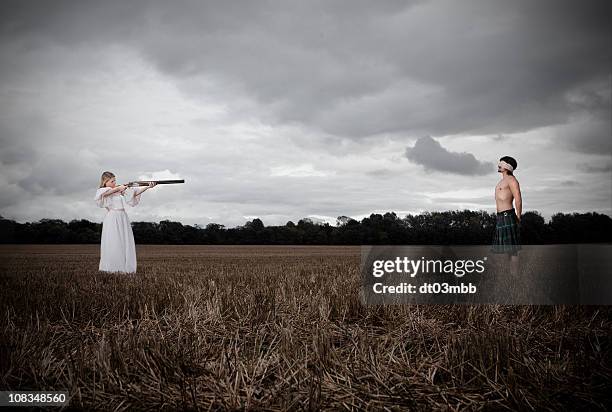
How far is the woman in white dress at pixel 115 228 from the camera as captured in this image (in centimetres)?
1064

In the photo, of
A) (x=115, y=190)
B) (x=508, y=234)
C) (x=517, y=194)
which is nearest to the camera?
(x=517, y=194)

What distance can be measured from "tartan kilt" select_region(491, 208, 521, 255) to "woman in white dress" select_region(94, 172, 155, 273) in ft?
29.2

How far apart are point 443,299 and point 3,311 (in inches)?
210

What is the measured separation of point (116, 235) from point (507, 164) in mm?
9834

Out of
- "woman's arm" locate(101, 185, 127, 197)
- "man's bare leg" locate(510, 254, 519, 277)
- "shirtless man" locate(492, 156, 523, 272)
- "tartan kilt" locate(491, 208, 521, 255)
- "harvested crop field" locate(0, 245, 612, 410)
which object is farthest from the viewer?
"woman's arm" locate(101, 185, 127, 197)

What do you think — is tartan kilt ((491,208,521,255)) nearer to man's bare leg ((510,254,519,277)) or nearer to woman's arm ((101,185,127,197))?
man's bare leg ((510,254,519,277))

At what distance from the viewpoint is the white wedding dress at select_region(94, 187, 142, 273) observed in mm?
10656

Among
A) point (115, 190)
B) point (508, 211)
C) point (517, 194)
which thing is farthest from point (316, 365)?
point (115, 190)

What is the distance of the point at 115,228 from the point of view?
1078cm

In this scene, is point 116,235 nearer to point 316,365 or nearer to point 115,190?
point 115,190

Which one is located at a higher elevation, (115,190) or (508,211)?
(115,190)

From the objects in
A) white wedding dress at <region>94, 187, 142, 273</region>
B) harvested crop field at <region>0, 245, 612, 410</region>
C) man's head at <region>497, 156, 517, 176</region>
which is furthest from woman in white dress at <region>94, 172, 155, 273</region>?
man's head at <region>497, 156, 517, 176</region>

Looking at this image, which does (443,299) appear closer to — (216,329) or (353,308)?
(353,308)

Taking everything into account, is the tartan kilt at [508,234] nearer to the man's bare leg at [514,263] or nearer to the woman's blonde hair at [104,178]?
the man's bare leg at [514,263]
